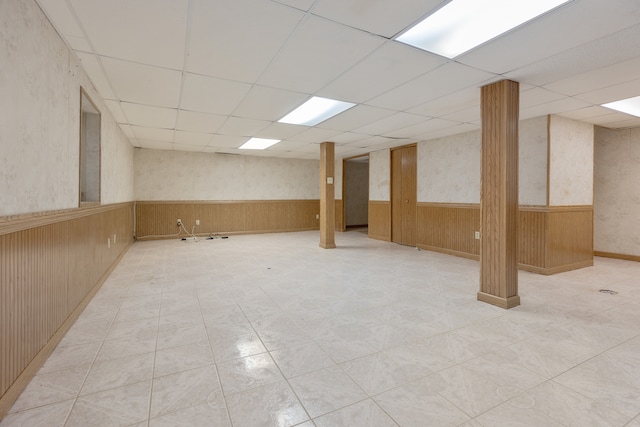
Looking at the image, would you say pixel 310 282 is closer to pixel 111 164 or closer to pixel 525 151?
pixel 111 164

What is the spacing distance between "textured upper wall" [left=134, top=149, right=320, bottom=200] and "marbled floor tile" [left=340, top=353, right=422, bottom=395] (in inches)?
311

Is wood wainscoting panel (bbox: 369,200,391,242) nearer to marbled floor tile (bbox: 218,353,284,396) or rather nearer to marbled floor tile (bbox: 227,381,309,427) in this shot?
marbled floor tile (bbox: 218,353,284,396)

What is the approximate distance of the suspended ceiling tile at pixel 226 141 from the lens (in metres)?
6.60

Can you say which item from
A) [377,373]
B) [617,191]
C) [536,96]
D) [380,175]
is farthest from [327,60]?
[617,191]

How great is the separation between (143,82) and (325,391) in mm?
3751

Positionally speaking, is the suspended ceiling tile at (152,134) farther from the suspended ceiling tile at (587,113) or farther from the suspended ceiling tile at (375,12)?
the suspended ceiling tile at (587,113)

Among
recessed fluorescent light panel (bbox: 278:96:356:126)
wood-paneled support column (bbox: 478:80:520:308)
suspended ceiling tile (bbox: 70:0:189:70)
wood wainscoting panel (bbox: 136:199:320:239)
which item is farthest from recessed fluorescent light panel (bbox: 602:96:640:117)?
wood wainscoting panel (bbox: 136:199:320:239)

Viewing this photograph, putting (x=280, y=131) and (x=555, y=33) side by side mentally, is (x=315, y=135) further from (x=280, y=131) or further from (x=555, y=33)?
(x=555, y=33)

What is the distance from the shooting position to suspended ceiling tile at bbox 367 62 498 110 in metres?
3.10

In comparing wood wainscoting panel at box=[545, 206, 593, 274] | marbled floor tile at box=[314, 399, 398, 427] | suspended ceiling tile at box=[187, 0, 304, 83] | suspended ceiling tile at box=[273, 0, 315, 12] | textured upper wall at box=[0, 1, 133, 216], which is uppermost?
suspended ceiling tile at box=[187, 0, 304, 83]

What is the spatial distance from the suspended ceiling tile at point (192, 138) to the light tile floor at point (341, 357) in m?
3.28

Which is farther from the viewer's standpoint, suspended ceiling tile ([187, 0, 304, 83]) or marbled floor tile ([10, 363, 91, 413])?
suspended ceiling tile ([187, 0, 304, 83])

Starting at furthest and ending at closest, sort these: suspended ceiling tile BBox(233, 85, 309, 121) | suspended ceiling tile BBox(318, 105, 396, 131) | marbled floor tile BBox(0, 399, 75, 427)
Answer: suspended ceiling tile BBox(318, 105, 396, 131), suspended ceiling tile BBox(233, 85, 309, 121), marbled floor tile BBox(0, 399, 75, 427)

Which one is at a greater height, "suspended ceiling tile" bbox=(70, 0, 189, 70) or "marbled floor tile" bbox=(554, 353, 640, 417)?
"suspended ceiling tile" bbox=(70, 0, 189, 70)
